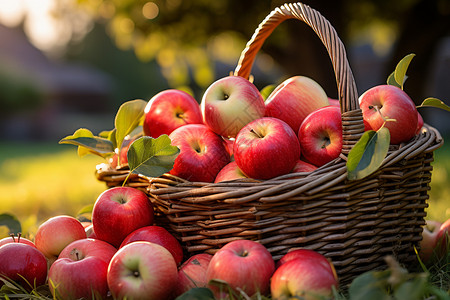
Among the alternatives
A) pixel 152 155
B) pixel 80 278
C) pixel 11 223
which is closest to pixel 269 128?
pixel 152 155

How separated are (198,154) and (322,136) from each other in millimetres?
405

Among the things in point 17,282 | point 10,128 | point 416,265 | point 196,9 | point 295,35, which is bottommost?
point 10,128

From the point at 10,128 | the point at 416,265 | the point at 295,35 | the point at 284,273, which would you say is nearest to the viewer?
the point at 284,273

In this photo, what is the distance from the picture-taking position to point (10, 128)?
1786 cm

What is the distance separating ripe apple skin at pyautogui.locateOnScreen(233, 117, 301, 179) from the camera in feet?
4.32

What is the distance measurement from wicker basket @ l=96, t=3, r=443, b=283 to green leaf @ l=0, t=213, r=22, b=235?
2.57ft

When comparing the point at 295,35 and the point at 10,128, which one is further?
the point at 10,128

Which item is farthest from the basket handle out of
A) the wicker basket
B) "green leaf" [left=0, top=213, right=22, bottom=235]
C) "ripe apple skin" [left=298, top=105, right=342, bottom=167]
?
"green leaf" [left=0, top=213, right=22, bottom=235]

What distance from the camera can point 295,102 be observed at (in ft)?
5.25

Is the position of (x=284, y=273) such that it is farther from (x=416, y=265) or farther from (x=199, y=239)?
(x=416, y=265)

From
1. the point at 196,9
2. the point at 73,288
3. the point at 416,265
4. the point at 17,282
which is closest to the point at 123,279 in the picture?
the point at 73,288

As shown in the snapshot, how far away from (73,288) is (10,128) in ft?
60.6

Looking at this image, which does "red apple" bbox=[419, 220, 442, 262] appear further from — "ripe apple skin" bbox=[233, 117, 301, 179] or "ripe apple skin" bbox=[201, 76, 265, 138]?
"ripe apple skin" bbox=[201, 76, 265, 138]

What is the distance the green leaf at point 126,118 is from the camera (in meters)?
1.67
